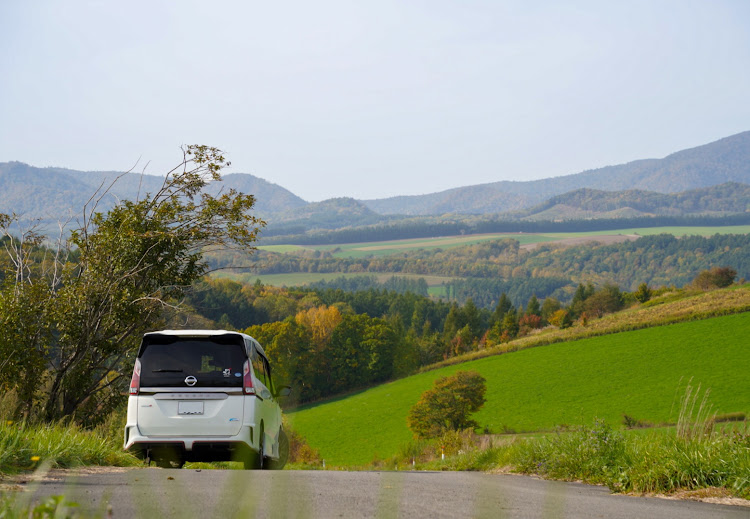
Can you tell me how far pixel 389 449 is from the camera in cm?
6575

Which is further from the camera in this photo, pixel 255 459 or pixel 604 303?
pixel 604 303

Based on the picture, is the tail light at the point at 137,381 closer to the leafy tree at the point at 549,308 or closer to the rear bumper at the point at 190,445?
the rear bumper at the point at 190,445

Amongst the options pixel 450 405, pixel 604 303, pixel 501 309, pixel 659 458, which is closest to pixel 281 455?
pixel 659 458

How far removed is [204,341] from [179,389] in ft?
2.47

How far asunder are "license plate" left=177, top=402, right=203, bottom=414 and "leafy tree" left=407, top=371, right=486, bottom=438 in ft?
186

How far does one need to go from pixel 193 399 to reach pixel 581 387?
6932 centimetres

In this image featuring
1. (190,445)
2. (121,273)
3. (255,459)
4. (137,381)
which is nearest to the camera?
(190,445)

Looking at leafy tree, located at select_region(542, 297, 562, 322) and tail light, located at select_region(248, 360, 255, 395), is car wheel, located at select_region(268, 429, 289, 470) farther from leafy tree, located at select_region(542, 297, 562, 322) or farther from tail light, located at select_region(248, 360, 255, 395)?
leafy tree, located at select_region(542, 297, 562, 322)

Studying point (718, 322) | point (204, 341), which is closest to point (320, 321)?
point (718, 322)

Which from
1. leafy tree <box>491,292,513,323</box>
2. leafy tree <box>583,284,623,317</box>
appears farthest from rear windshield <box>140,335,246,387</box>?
leafy tree <box>491,292,513,323</box>

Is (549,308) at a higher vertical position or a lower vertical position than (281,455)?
lower

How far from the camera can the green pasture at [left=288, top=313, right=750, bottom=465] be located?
65812 mm

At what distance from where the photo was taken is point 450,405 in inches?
2618

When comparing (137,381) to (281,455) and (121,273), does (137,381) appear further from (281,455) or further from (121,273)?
(121,273)
